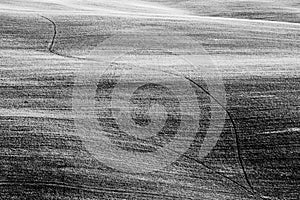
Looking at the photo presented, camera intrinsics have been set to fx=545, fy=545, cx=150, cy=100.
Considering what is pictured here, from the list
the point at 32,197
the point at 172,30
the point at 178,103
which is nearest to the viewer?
the point at 32,197

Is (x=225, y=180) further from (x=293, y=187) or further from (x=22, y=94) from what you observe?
(x=22, y=94)

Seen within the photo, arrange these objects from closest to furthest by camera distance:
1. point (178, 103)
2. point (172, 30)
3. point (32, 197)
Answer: point (32, 197), point (178, 103), point (172, 30)

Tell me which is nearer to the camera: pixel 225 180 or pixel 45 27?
pixel 225 180

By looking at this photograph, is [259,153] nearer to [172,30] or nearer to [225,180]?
[225,180]

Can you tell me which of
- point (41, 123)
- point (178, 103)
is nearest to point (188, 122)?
point (178, 103)

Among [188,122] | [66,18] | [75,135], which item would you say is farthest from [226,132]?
[66,18]

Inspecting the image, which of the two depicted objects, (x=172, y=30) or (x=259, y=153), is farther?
(x=172, y=30)
